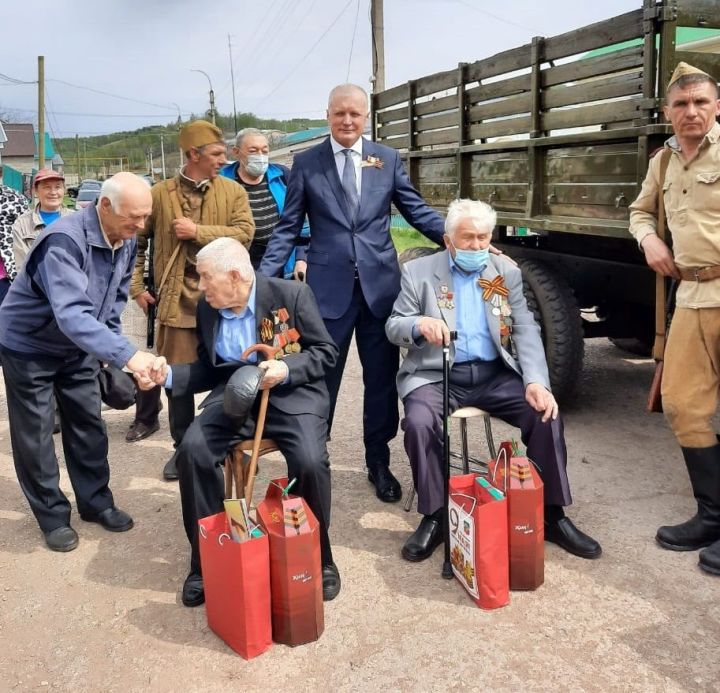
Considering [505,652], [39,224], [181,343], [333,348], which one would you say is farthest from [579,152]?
[39,224]

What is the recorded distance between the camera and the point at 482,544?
106 inches

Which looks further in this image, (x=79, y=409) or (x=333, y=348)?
(x=79, y=409)

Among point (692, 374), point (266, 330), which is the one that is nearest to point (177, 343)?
point (266, 330)

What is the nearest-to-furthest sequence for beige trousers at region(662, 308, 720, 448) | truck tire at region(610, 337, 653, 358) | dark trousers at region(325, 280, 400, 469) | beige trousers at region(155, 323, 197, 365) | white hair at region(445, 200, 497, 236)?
beige trousers at region(662, 308, 720, 448), white hair at region(445, 200, 497, 236), dark trousers at region(325, 280, 400, 469), beige trousers at region(155, 323, 197, 365), truck tire at region(610, 337, 653, 358)

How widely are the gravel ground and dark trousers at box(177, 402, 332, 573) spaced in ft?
1.03

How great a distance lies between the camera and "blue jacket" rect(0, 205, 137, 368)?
9.66 feet

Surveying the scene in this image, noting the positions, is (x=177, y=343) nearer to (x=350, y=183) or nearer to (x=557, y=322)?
(x=350, y=183)

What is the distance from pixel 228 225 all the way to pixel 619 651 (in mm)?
2733

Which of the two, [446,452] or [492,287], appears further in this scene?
[492,287]

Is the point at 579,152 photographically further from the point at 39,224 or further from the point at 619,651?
the point at 39,224

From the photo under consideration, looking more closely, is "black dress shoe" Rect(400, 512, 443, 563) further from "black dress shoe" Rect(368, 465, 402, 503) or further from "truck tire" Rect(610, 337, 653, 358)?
"truck tire" Rect(610, 337, 653, 358)

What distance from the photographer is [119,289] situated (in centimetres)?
341

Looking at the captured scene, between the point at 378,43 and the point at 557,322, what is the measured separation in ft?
34.3

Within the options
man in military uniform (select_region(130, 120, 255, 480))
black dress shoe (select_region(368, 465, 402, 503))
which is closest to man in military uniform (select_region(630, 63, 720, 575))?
black dress shoe (select_region(368, 465, 402, 503))
